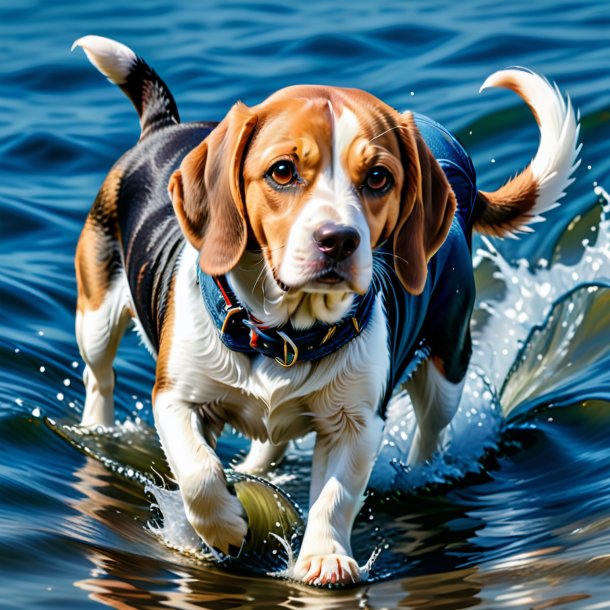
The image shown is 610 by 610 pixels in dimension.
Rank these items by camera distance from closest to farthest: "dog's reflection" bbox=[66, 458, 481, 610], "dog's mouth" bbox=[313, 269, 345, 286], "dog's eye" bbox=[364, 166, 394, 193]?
"dog's mouth" bbox=[313, 269, 345, 286] < "dog's eye" bbox=[364, 166, 394, 193] < "dog's reflection" bbox=[66, 458, 481, 610]

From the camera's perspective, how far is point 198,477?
171 inches

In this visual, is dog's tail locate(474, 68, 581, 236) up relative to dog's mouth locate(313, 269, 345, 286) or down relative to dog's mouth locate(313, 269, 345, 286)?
up

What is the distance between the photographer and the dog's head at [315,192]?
3.95 metres

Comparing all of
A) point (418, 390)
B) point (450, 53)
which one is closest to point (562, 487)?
point (418, 390)

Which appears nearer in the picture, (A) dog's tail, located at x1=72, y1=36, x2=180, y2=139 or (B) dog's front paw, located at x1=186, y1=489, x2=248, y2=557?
(B) dog's front paw, located at x1=186, y1=489, x2=248, y2=557

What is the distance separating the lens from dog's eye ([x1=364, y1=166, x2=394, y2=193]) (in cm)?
407

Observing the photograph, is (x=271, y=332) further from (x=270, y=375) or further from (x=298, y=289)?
(x=298, y=289)

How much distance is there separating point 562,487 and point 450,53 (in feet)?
19.5

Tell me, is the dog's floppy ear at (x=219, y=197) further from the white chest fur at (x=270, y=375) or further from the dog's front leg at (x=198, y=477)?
the dog's front leg at (x=198, y=477)

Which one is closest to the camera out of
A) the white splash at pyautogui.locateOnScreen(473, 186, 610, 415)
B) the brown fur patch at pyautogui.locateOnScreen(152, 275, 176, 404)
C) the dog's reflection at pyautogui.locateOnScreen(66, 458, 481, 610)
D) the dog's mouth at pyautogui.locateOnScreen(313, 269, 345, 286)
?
the dog's mouth at pyautogui.locateOnScreen(313, 269, 345, 286)

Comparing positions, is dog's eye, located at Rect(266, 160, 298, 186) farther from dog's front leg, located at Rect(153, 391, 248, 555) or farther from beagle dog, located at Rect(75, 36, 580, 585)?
dog's front leg, located at Rect(153, 391, 248, 555)

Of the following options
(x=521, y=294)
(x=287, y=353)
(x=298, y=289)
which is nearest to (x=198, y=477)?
(x=287, y=353)

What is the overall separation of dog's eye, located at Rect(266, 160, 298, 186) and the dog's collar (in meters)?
0.42

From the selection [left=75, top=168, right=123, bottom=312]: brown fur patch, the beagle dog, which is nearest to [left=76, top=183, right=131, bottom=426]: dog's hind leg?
[left=75, top=168, right=123, bottom=312]: brown fur patch
